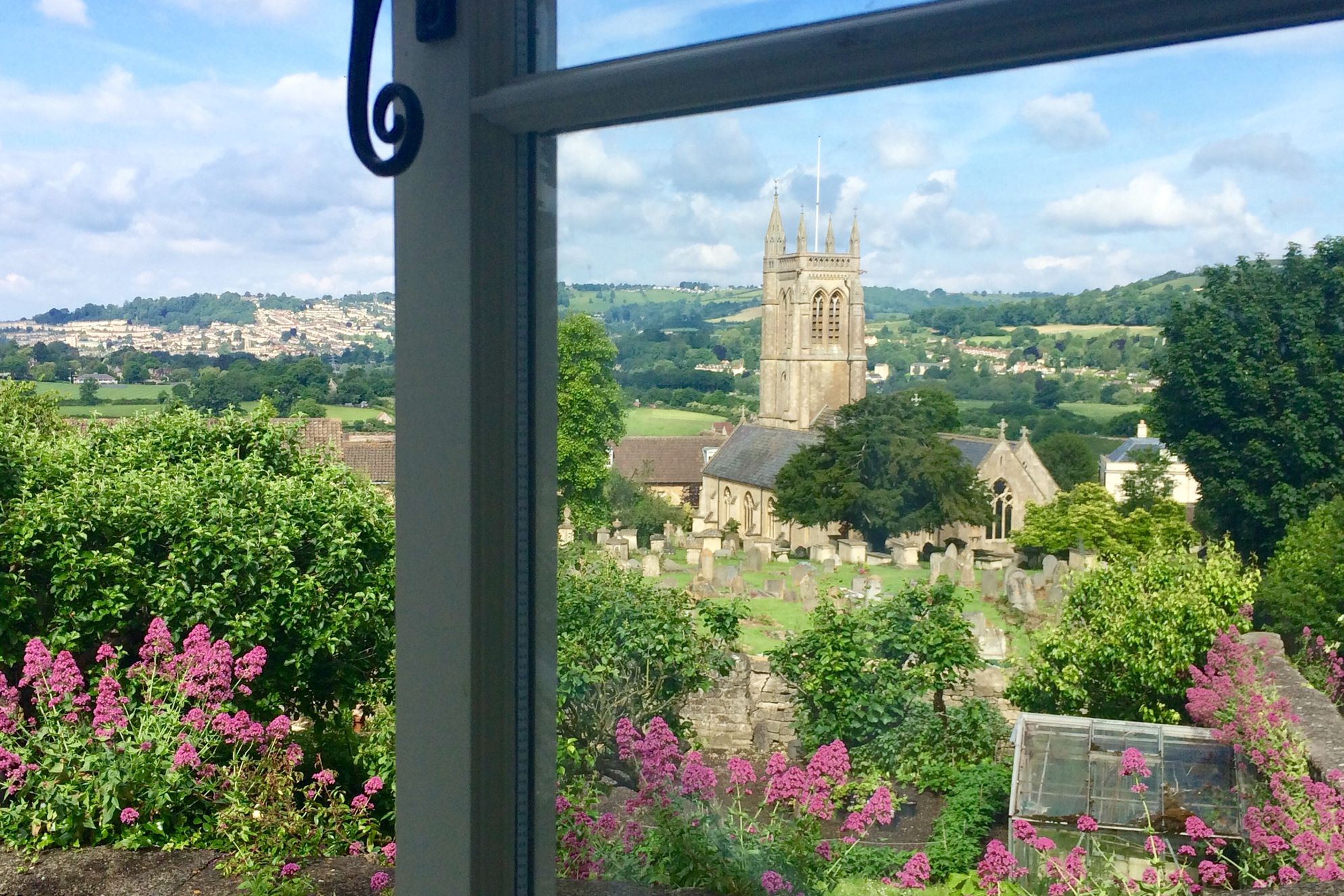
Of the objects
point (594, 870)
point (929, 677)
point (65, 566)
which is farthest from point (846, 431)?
point (65, 566)

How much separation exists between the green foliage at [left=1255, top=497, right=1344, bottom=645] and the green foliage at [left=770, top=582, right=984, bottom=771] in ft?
0.52

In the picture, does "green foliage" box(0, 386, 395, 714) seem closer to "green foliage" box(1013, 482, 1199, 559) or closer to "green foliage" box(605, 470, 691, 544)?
"green foliage" box(605, 470, 691, 544)

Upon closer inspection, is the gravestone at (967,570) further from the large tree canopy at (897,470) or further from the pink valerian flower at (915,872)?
the pink valerian flower at (915,872)

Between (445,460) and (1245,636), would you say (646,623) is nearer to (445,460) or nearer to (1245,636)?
(445,460)

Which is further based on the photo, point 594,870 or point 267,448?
point 267,448

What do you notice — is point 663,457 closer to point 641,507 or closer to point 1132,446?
point 641,507

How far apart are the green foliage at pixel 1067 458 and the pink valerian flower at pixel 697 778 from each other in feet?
0.91

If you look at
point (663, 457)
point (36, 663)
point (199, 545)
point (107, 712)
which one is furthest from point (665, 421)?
point (199, 545)

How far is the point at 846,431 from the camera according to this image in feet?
2.06

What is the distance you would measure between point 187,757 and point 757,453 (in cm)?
172

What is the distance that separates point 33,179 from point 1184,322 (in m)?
2.50

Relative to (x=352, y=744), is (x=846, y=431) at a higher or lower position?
higher

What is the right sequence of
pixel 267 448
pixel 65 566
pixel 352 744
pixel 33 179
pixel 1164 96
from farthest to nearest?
1. pixel 267 448
2. pixel 65 566
3. pixel 352 744
4. pixel 33 179
5. pixel 1164 96

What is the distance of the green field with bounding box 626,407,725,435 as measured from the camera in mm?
692
